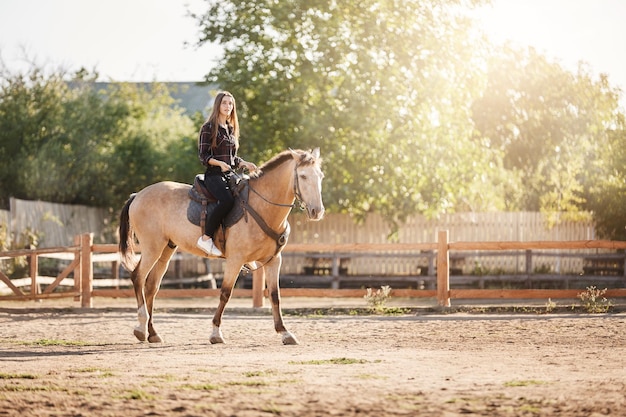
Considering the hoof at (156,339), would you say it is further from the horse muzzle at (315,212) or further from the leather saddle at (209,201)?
the horse muzzle at (315,212)

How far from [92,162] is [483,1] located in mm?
11891

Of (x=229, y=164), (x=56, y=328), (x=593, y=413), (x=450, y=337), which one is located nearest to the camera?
(x=593, y=413)

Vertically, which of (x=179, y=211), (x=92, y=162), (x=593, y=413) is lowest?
(x=593, y=413)

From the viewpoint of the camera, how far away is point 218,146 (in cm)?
1236

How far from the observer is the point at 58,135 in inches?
1141

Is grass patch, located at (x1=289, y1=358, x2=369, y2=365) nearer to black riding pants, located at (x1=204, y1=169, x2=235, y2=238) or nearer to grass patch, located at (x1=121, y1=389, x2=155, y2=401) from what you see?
grass patch, located at (x1=121, y1=389, x2=155, y2=401)

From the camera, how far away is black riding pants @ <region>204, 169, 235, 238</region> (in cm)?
1251

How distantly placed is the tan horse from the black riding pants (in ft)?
0.58

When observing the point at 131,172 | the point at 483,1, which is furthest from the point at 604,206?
the point at 131,172

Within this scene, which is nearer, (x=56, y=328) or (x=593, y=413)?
(x=593, y=413)

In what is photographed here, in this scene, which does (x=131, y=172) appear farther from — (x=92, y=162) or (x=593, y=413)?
(x=593, y=413)

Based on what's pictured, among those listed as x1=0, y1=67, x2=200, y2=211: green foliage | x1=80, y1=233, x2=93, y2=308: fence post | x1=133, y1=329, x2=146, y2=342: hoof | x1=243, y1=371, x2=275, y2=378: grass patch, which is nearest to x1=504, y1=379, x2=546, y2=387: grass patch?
x1=243, y1=371, x2=275, y2=378: grass patch

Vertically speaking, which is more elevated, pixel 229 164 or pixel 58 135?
pixel 58 135

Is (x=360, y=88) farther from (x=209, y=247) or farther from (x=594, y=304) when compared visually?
(x=209, y=247)
